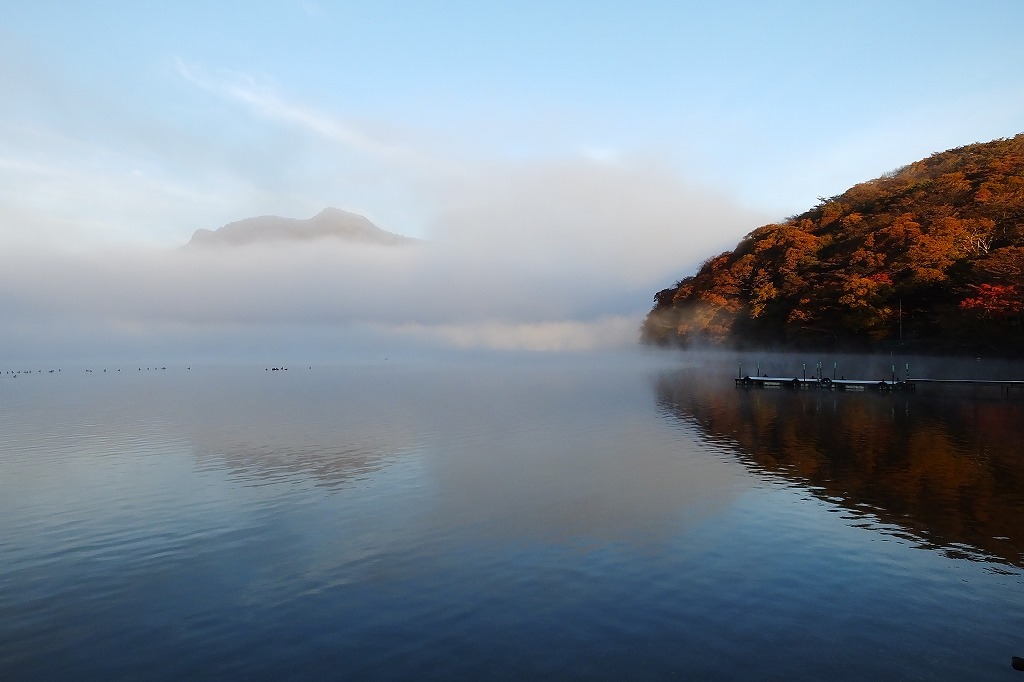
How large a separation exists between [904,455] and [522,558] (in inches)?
989

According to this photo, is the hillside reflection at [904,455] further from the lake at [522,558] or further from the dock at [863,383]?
the dock at [863,383]

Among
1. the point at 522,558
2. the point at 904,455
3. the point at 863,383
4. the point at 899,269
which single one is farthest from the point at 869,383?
the point at 522,558

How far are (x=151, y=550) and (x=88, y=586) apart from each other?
314 centimetres

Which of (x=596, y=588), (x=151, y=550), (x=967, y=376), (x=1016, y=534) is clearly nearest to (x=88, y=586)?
(x=151, y=550)

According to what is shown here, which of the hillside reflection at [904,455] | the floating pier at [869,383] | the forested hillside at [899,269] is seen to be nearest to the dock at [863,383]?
the floating pier at [869,383]

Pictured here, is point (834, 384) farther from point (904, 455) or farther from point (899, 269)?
point (904, 455)

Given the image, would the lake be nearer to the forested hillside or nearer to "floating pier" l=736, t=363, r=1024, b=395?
"floating pier" l=736, t=363, r=1024, b=395

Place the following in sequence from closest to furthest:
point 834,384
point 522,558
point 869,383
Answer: point 522,558
point 869,383
point 834,384

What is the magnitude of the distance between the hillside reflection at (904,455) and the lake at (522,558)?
0.20 m

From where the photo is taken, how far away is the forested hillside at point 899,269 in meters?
69.3

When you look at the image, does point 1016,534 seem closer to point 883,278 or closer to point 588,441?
point 588,441

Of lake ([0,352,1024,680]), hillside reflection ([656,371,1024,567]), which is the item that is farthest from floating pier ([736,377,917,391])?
lake ([0,352,1024,680])

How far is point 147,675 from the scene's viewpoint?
1228cm

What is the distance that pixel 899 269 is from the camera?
7975 cm
